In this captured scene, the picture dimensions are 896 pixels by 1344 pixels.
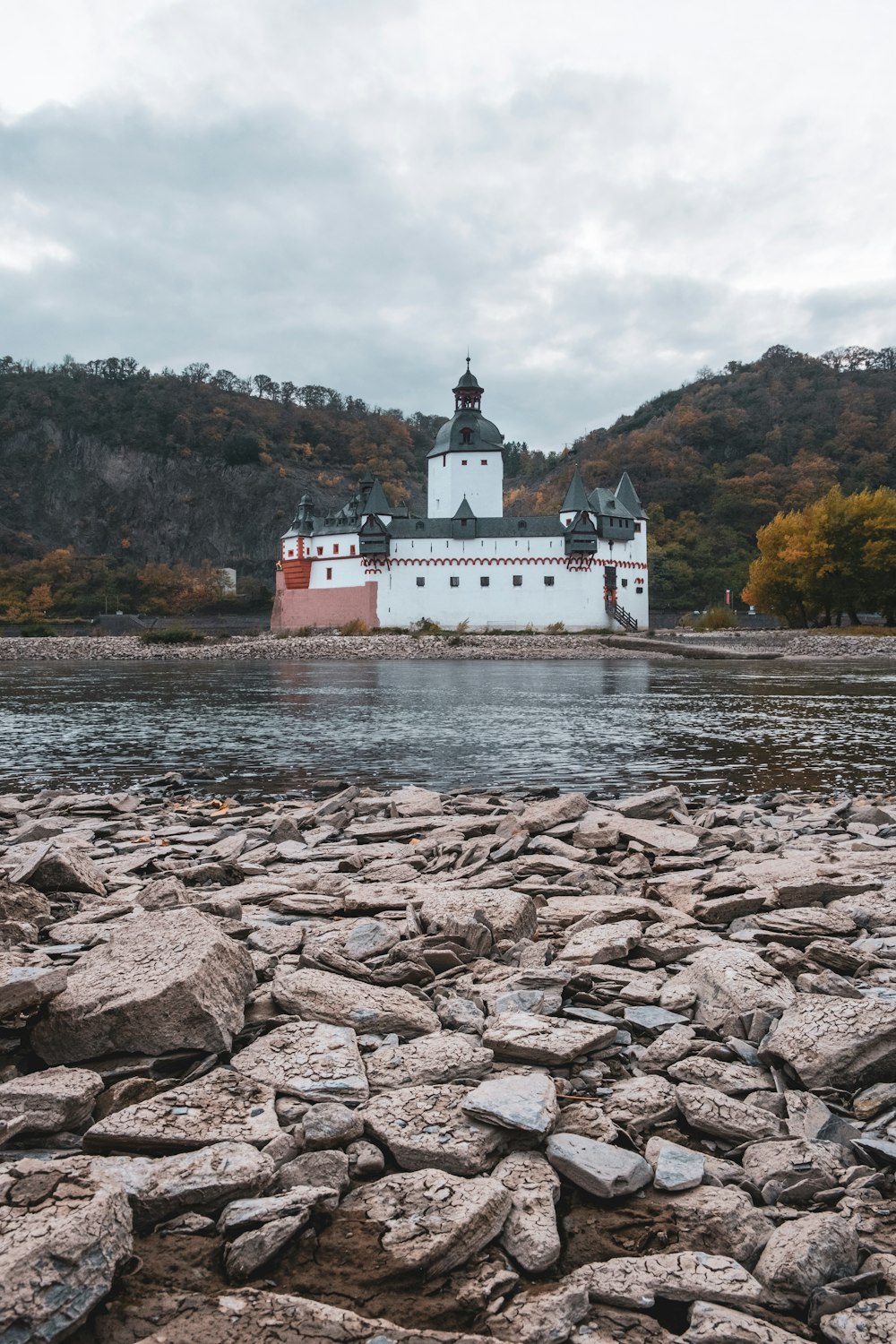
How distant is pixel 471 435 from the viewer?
77.1 m

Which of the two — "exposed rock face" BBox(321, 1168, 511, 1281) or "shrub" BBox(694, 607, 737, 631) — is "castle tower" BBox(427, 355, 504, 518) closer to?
"shrub" BBox(694, 607, 737, 631)

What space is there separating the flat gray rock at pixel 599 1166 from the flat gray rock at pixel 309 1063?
2.13 feet

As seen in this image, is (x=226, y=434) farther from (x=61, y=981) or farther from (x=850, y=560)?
(x=61, y=981)

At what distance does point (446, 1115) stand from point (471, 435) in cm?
7722

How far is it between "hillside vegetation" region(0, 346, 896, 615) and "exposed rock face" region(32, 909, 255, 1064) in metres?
83.2

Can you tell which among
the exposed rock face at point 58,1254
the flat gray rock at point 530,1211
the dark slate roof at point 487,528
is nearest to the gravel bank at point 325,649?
the dark slate roof at point 487,528

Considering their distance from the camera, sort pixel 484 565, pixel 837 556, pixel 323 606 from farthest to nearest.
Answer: pixel 323 606, pixel 484 565, pixel 837 556

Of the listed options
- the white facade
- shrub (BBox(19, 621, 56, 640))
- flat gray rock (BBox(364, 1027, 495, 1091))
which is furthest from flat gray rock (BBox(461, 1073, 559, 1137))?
the white facade

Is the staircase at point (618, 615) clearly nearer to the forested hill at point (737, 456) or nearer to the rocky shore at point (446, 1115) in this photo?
the forested hill at point (737, 456)

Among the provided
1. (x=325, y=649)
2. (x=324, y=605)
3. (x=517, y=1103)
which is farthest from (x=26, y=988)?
(x=324, y=605)

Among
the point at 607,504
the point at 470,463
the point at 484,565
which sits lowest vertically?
the point at 484,565

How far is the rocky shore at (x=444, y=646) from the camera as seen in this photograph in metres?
51.1

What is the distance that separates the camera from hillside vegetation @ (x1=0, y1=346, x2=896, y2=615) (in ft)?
298

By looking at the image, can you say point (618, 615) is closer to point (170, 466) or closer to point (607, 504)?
point (607, 504)
